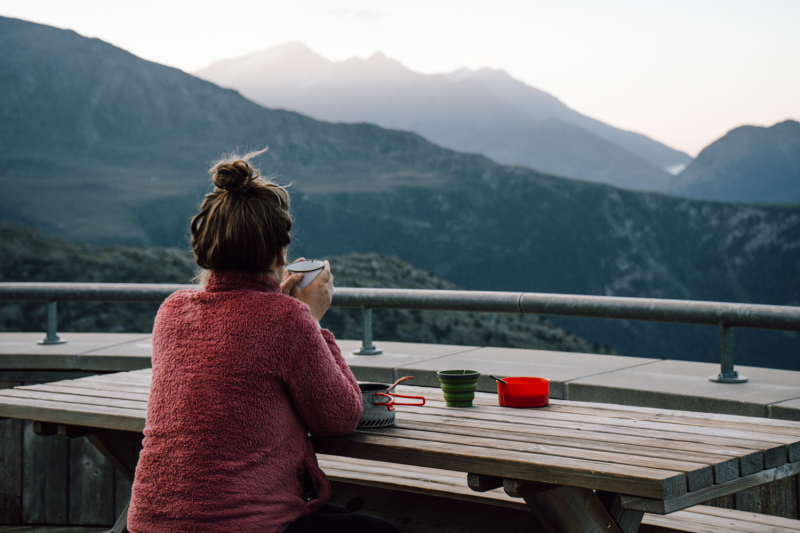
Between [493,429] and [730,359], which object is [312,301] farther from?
[730,359]

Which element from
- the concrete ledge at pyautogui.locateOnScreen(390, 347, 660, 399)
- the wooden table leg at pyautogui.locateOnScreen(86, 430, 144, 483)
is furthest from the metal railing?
the wooden table leg at pyautogui.locateOnScreen(86, 430, 144, 483)

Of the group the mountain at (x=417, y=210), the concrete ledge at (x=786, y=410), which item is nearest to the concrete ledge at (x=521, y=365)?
the concrete ledge at (x=786, y=410)

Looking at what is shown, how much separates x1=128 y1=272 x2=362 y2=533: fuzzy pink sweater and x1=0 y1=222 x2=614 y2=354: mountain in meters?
35.8

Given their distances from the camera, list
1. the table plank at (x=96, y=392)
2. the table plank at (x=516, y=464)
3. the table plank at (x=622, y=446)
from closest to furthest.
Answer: the table plank at (x=516, y=464) < the table plank at (x=622, y=446) < the table plank at (x=96, y=392)

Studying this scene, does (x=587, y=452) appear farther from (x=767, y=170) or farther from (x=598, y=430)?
(x=767, y=170)

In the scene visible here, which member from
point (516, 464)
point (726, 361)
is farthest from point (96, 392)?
point (726, 361)

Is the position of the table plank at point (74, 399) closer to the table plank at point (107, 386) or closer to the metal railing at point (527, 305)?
the table plank at point (107, 386)

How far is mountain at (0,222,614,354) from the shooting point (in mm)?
43969

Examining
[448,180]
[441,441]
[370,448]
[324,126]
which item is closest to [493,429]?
[441,441]

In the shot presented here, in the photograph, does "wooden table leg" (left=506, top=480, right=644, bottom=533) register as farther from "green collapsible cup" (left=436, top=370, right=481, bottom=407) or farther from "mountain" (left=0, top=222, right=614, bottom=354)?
"mountain" (left=0, top=222, right=614, bottom=354)

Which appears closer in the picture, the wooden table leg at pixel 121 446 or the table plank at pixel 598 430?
the table plank at pixel 598 430

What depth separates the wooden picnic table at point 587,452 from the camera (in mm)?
1562

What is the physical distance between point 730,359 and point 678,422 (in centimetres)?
157

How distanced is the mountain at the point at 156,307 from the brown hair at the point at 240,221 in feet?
117
